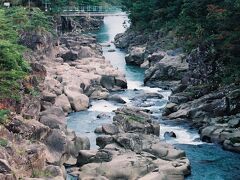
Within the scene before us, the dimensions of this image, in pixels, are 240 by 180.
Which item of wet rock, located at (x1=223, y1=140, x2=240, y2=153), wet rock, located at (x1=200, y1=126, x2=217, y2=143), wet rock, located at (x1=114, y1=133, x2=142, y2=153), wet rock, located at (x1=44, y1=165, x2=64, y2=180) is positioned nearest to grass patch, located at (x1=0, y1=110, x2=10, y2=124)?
wet rock, located at (x1=44, y1=165, x2=64, y2=180)

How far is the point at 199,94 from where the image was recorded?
41031 millimetres

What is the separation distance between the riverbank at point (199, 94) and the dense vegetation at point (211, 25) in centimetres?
130

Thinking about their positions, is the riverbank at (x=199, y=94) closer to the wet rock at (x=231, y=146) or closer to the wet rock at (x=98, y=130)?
the wet rock at (x=231, y=146)

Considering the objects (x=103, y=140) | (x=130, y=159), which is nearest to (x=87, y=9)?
(x=103, y=140)

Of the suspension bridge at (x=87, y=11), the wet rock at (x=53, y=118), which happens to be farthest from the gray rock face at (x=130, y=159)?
the suspension bridge at (x=87, y=11)

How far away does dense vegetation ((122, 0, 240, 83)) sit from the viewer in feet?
127

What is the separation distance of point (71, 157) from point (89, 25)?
85.4m

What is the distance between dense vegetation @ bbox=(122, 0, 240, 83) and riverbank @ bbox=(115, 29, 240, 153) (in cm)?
130

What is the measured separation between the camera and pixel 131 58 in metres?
66.6

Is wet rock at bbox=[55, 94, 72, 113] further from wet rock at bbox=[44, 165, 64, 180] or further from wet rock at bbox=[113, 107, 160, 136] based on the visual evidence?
wet rock at bbox=[44, 165, 64, 180]

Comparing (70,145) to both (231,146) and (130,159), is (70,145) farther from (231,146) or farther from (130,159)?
(231,146)

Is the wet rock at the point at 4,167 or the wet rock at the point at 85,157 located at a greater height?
the wet rock at the point at 4,167

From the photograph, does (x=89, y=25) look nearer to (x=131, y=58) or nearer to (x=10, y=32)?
(x=131, y=58)

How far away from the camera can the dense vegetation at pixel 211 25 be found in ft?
127
